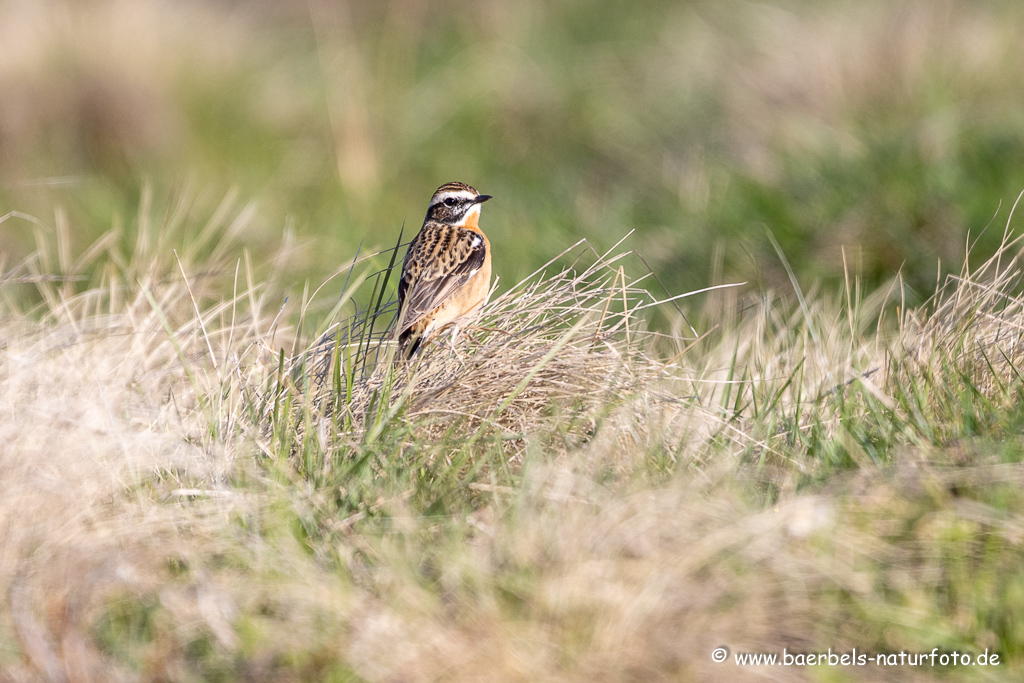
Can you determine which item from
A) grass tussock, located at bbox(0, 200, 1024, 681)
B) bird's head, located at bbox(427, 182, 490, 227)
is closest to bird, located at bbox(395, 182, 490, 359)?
bird's head, located at bbox(427, 182, 490, 227)

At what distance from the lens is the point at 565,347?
15.2ft

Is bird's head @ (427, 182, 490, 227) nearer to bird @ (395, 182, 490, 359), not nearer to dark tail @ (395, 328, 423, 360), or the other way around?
bird @ (395, 182, 490, 359)

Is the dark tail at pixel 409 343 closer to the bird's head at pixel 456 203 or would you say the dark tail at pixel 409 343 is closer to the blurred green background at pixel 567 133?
the bird's head at pixel 456 203

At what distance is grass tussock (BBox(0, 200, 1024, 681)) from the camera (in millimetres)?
3125

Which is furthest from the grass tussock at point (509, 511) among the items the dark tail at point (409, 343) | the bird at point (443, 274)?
the bird at point (443, 274)

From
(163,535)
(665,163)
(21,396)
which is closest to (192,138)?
(665,163)

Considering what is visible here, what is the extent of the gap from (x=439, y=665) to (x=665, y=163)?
8.65 metres

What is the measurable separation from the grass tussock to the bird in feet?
1.61

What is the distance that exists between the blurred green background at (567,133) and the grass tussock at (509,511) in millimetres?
3044

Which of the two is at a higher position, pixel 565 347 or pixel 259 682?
pixel 565 347

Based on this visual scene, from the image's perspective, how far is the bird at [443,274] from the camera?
17.5ft

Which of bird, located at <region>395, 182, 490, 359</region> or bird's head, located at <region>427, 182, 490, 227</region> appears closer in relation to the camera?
bird, located at <region>395, 182, 490, 359</region>

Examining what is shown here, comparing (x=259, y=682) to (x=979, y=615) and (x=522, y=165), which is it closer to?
(x=979, y=615)

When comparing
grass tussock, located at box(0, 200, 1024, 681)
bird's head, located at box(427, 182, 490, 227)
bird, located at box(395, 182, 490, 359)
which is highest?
bird's head, located at box(427, 182, 490, 227)
